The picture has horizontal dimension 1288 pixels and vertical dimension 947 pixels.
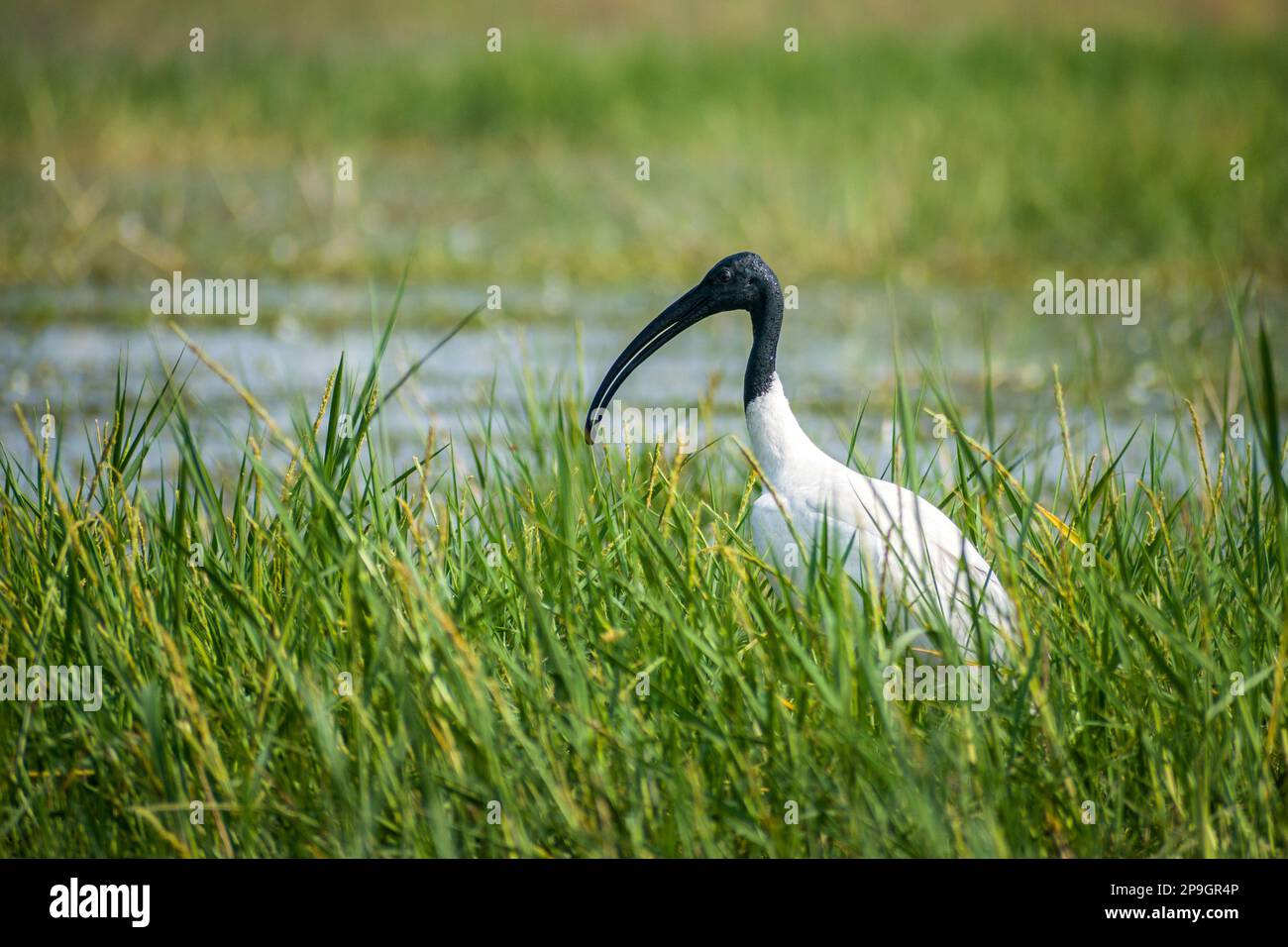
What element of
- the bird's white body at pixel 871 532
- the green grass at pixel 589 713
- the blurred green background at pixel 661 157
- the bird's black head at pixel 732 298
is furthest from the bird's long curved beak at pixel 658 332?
the blurred green background at pixel 661 157

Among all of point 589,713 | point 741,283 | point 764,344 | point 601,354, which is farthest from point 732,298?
point 601,354

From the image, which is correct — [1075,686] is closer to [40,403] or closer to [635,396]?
[635,396]

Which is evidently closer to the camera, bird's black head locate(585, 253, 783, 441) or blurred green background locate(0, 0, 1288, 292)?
bird's black head locate(585, 253, 783, 441)

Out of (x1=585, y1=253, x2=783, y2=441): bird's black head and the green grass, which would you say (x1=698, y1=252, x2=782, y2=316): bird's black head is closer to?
(x1=585, y1=253, x2=783, y2=441): bird's black head

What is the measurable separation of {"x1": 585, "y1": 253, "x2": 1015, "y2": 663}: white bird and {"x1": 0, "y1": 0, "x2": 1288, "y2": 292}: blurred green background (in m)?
6.05

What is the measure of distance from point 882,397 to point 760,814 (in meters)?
6.02

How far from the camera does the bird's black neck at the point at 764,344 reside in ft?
14.8

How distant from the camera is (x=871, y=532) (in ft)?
13.2

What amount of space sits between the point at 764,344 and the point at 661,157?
12.1 meters

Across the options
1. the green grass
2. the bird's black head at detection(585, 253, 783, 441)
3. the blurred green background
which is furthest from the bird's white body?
the blurred green background

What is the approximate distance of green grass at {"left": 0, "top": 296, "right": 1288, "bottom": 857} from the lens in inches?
120

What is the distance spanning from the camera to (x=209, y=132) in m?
16.5

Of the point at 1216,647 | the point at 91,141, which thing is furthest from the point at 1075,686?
the point at 91,141

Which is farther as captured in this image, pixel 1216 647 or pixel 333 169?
pixel 333 169
